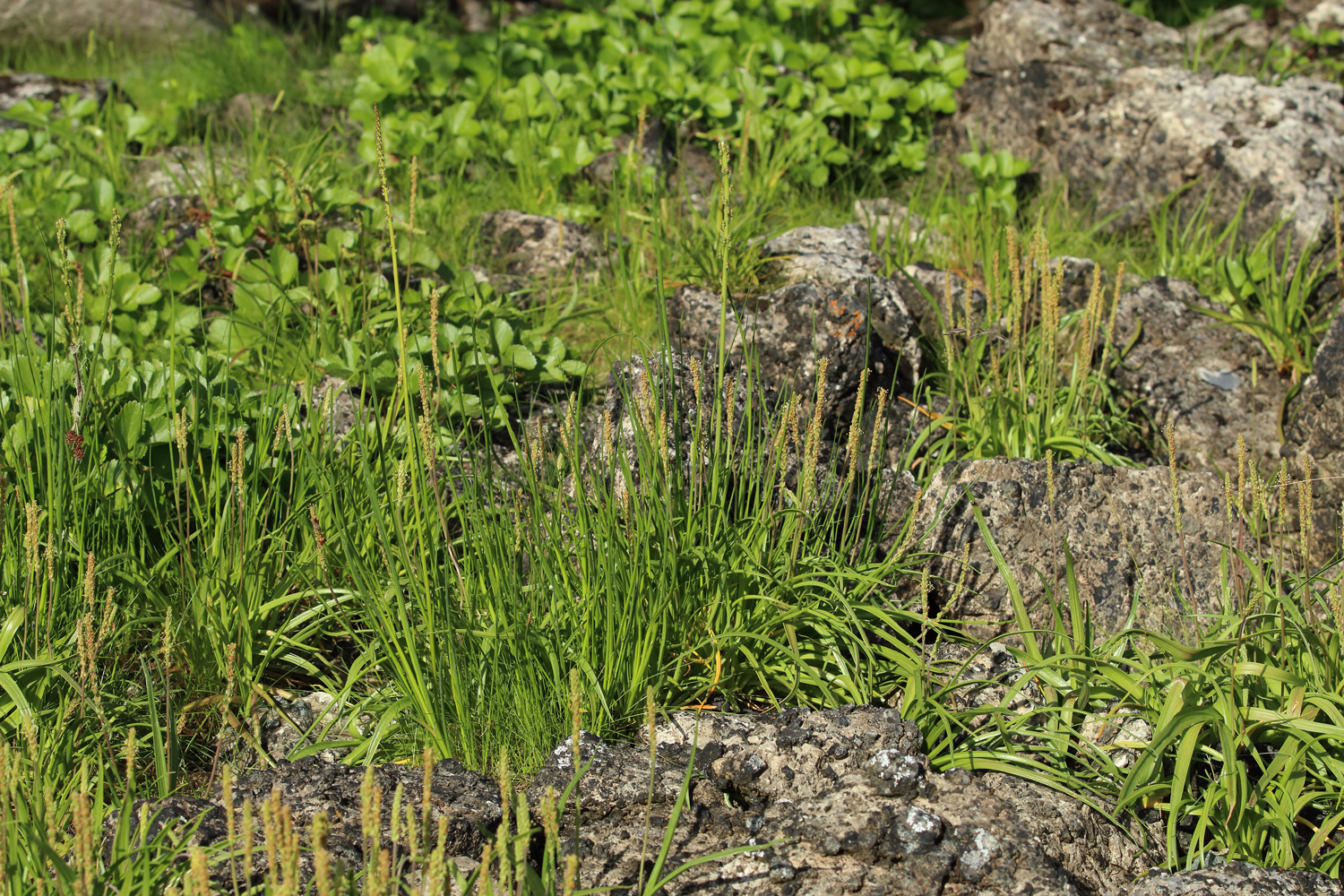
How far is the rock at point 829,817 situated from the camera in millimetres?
1856

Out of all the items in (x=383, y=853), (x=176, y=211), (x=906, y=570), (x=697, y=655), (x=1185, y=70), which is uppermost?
(x=1185, y=70)

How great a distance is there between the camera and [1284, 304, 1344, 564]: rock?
10.2ft

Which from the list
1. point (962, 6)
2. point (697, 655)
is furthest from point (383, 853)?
point (962, 6)

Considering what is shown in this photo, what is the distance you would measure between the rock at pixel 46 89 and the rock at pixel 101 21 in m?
0.90

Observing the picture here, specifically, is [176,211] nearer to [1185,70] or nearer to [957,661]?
[957,661]

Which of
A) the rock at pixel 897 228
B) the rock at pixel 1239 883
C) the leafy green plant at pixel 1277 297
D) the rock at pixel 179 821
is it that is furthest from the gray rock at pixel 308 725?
the leafy green plant at pixel 1277 297

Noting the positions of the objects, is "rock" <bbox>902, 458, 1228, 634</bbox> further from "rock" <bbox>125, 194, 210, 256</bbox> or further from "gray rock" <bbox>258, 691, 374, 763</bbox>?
"rock" <bbox>125, 194, 210, 256</bbox>

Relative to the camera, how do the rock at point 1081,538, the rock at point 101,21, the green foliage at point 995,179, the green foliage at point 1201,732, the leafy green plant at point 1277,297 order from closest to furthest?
the green foliage at point 1201,732 → the rock at point 1081,538 → the leafy green plant at point 1277,297 → the green foliage at point 995,179 → the rock at point 101,21

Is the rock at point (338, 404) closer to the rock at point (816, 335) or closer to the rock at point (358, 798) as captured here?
the rock at point (816, 335)

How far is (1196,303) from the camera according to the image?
386 cm

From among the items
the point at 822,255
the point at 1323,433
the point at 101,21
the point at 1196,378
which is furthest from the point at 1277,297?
the point at 101,21

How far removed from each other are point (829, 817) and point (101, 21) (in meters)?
6.36

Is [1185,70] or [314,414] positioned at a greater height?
[1185,70]

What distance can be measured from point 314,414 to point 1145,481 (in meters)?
2.29
